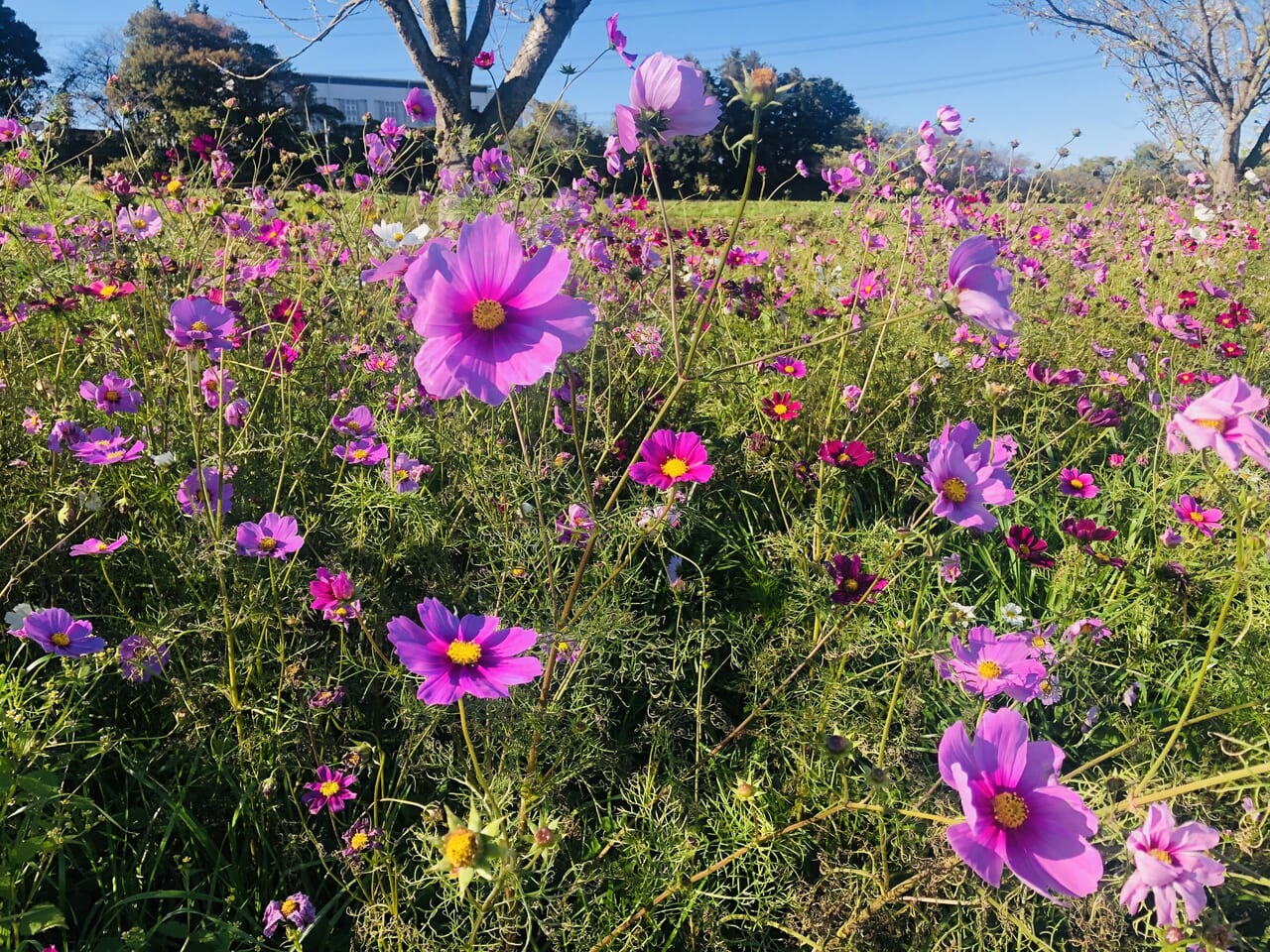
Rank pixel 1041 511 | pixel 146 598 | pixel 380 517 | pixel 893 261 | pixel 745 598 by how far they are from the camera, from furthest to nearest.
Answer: pixel 893 261, pixel 1041 511, pixel 745 598, pixel 380 517, pixel 146 598

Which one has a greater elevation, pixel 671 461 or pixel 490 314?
pixel 490 314

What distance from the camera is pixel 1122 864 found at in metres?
1.02

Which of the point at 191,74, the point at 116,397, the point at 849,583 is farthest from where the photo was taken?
the point at 191,74

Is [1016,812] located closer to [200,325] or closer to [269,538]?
[269,538]

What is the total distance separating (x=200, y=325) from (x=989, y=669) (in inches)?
52.9

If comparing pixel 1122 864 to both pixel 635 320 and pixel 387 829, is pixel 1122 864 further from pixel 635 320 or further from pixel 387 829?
pixel 635 320

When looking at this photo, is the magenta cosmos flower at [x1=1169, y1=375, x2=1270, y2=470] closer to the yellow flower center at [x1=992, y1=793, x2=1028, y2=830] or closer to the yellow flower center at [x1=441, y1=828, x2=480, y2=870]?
the yellow flower center at [x1=992, y1=793, x2=1028, y2=830]

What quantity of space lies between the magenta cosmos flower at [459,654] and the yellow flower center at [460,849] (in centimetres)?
17

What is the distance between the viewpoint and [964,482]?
1.08 m

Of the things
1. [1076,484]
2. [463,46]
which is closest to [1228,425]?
[1076,484]

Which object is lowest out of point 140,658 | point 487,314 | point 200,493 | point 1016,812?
point 140,658

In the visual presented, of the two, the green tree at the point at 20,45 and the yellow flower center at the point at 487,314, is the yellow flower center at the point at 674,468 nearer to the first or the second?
the yellow flower center at the point at 487,314

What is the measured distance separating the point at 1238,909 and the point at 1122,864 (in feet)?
1.17

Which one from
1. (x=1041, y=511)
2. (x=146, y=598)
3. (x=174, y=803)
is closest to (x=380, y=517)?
(x=146, y=598)
